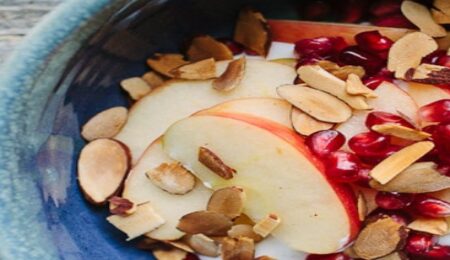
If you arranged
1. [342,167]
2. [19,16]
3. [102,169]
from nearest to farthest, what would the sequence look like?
1. [342,167]
2. [102,169]
3. [19,16]

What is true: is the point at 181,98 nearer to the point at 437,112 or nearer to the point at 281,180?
the point at 281,180

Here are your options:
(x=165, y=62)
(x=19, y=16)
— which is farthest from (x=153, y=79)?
(x=19, y=16)

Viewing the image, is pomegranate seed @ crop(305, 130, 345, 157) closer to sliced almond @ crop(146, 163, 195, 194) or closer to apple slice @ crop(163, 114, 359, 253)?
apple slice @ crop(163, 114, 359, 253)

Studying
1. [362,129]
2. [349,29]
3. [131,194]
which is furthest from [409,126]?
[131,194]

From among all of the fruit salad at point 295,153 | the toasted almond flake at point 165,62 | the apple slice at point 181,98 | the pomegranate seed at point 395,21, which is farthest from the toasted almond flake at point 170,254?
the pomegranate seed at point 395,21

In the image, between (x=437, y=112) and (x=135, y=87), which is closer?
(x=437, y=112)

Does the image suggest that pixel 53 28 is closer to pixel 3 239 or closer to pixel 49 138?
pixel 49 138
